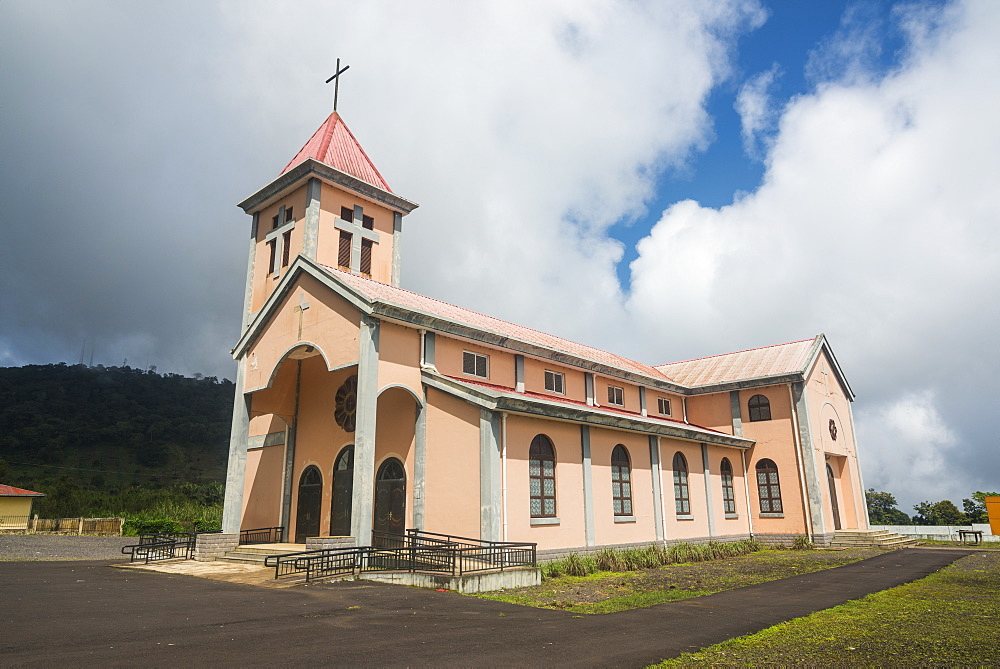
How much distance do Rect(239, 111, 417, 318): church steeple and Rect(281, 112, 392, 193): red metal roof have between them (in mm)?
45

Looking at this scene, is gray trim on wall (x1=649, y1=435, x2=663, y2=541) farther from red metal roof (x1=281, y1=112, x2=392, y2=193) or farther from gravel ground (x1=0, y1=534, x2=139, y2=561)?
gravel ground (x1=0, y1=534, x2=139, y2=561)

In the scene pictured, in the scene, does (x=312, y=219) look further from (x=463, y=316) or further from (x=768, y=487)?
(x=768, y=487)

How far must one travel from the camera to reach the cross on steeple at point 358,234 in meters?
24.6

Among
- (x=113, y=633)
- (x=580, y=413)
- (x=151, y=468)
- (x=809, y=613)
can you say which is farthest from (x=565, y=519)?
(x=151, y=468)

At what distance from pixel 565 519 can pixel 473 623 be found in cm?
896

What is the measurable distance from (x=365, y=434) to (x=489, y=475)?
3314 millimetres

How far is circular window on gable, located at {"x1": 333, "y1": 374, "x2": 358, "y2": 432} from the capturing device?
20594 mm

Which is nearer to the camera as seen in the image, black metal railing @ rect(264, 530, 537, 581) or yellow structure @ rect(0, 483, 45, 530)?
black metal railing @ rect(264, 530, 537, 581)

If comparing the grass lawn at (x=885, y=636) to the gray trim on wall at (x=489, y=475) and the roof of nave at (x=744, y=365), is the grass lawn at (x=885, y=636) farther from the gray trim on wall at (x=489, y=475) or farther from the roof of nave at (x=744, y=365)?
the roof of nave at (x=744, y=365)

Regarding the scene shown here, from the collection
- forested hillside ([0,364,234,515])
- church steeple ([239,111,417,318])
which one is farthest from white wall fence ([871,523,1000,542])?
forested hillside ([0,364,234,515])

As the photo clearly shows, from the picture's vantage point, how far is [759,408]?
2827cm

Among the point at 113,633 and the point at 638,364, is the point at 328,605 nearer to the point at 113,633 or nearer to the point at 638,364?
the point at 113,633

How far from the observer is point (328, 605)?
10914 mm

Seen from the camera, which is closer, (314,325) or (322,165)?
(314,325)
